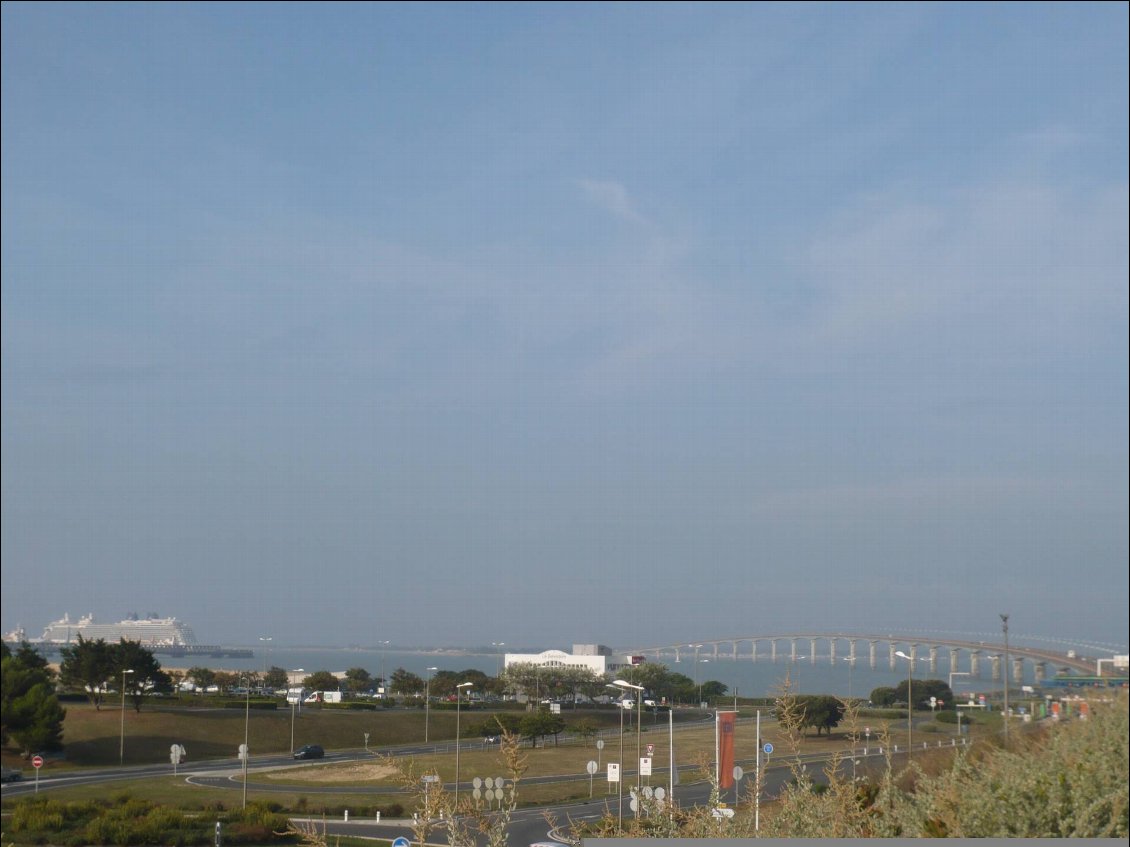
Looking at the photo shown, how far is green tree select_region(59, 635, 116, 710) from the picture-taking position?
101 feet

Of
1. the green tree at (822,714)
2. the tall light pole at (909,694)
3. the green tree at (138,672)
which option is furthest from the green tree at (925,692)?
the green tree at (138,672)

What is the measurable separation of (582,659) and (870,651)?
20.7ft

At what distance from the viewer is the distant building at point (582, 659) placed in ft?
72.2

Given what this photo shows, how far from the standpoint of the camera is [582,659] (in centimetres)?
2286

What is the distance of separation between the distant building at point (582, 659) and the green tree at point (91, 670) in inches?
554

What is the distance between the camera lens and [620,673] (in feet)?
68.7

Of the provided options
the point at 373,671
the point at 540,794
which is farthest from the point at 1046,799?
the point at 373,671

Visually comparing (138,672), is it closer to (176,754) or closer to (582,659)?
(176,754)

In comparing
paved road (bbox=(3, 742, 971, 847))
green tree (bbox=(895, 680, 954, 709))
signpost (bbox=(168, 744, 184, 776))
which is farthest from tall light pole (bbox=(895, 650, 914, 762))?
signpost (bbox=(168, 744, 184, 776))

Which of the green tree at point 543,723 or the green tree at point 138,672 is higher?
the green tree at point 543,723

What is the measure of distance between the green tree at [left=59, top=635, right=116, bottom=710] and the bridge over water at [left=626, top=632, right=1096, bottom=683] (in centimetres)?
1726

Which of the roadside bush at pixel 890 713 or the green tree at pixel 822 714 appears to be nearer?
the green tree at pixel 822 714

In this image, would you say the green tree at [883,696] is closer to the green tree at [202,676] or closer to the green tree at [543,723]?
the green tree at [543,723]

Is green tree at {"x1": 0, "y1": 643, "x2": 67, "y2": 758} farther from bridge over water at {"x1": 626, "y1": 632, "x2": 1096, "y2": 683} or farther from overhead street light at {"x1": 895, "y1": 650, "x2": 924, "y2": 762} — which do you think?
overhead street light at {"x1": 895, "y1": 650, "x2": 924, "y2": 762}
